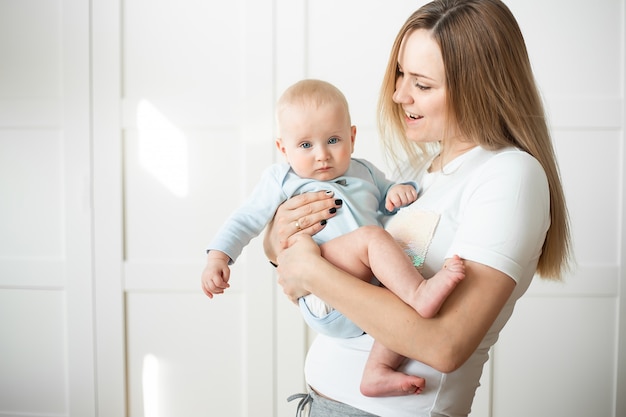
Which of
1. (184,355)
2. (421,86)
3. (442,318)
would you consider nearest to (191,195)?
(184,355)

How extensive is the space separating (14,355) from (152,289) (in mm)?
733

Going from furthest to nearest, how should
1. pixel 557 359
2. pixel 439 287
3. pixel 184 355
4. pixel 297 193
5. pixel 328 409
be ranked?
pixel 184 355
pixel 557 359
pixel 297 193
pixel 328 409
pixel 439 287

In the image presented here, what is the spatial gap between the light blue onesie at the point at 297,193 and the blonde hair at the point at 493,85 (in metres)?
0.29

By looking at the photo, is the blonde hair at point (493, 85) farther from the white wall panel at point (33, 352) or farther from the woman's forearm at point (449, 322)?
the white wall panel at point (33, 352)

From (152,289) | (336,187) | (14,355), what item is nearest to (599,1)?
(336,187)

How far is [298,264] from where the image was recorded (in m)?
1.18

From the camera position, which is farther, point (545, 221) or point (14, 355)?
point (14, 355)

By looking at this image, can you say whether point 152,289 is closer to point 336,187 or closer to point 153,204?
point 153,204

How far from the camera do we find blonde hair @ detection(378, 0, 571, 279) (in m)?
1.15

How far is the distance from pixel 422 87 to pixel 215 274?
0.59 m

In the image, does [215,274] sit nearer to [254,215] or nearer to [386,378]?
[254,215]

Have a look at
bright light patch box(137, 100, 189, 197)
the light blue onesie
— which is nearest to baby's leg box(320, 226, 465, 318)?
the light blue onesie

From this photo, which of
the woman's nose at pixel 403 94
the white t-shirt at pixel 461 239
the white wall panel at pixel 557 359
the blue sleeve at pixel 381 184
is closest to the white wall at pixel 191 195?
the white wall panel at pixel 557 359

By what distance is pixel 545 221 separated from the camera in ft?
3.57
